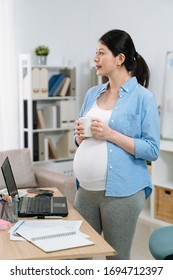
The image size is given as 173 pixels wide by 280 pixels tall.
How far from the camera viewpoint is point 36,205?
7.75 ft

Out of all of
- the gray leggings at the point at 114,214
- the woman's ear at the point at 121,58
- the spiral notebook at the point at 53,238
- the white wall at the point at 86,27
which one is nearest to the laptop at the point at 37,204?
the gray leggings at the point at 114,214

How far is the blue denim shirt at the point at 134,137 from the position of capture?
2.17 m

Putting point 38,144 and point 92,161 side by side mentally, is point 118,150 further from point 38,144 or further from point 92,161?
point 38,144

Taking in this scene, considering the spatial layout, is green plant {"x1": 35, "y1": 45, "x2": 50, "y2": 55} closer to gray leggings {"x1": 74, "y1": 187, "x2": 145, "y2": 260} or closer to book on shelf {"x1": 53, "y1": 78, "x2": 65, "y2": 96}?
book on shelf {"x1": 53, "y1": 78, "x2": 65, "y2": 96}

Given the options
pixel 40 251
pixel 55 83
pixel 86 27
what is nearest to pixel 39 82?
pixel 55 83

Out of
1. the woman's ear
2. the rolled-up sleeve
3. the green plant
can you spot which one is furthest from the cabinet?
the rolled-up sleeve

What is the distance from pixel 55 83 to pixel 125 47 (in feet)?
10.4

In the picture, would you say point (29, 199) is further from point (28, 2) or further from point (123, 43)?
point (28, 2)

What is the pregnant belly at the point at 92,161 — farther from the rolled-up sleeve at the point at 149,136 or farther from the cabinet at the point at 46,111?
the cabinet at the point at 46,111

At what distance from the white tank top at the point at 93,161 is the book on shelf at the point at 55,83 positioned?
3079 millimetres

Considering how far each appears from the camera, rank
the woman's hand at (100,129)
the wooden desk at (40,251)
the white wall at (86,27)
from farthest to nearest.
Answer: the white wall at (86,27)
the woman's hand at (100,129)
the wooden desk at (40,251)

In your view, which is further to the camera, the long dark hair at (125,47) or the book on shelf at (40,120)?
the book on shelf at (40,120)

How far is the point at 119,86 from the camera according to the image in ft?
7.46
